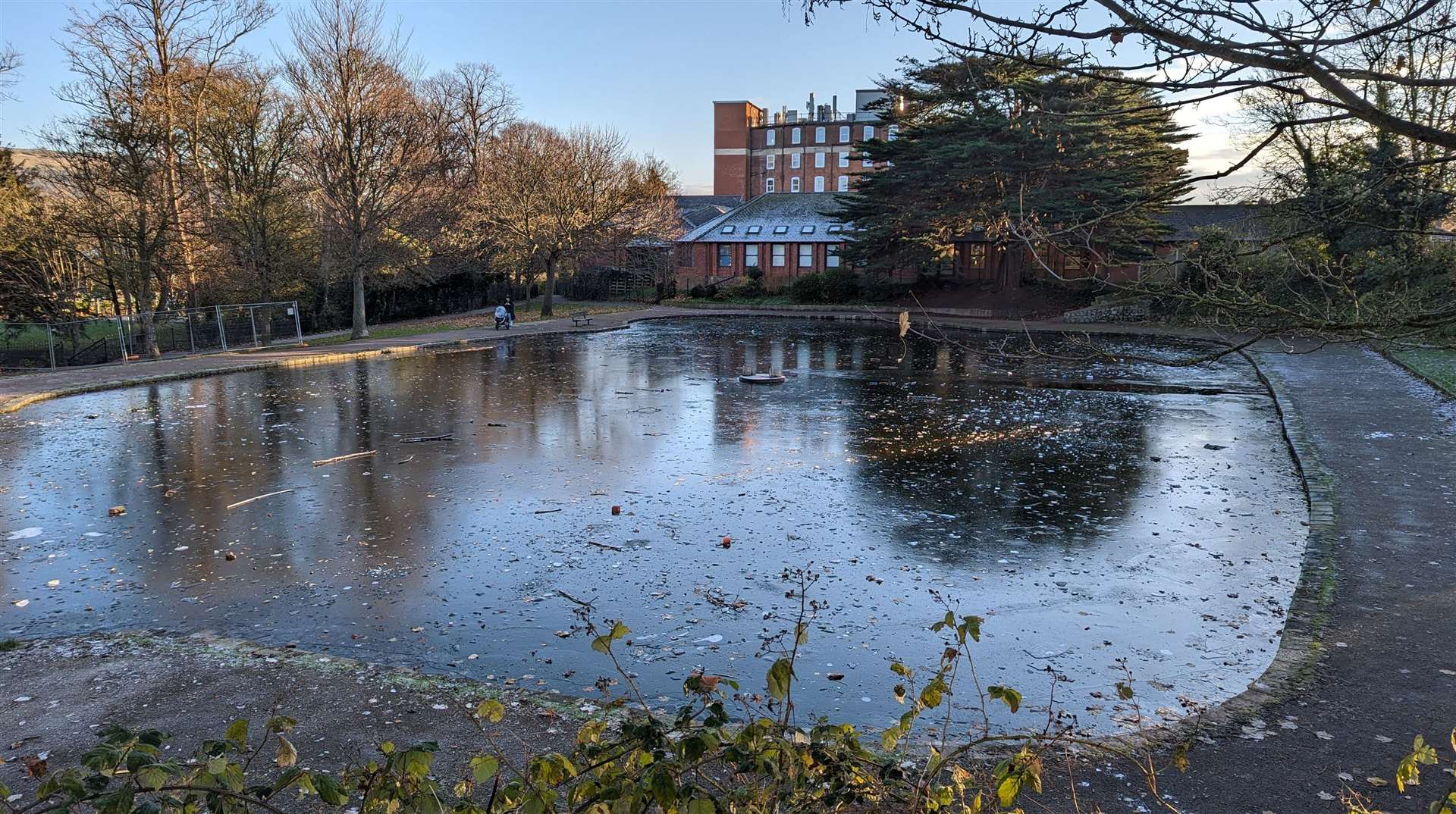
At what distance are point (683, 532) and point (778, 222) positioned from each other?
49930 millimetres

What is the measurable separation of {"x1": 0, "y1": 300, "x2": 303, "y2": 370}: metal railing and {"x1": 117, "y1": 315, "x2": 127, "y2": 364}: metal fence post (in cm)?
2

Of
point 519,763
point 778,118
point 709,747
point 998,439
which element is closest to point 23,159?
point 998,439

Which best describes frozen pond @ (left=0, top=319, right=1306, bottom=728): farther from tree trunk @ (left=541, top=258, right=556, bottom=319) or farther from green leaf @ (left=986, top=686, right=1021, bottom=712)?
tree trunk @ (left=541, top=258, right=556, bottom=319)

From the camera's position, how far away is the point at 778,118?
318ft

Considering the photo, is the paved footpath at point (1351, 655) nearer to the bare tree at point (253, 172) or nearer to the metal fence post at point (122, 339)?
the metal fence post at point (122, 339)

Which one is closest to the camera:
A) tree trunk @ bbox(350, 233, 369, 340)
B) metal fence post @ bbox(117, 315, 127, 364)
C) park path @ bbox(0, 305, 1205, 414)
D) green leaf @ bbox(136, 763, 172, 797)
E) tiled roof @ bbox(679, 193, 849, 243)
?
green leaf @ bbox(136, 763, 172, 797)

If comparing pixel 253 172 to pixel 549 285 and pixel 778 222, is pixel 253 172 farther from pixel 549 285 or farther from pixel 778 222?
pixel 778 222

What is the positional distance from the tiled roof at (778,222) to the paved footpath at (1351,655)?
43.0 meters

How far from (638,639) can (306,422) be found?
10.7 meters

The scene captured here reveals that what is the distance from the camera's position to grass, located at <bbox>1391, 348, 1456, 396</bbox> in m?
16.6

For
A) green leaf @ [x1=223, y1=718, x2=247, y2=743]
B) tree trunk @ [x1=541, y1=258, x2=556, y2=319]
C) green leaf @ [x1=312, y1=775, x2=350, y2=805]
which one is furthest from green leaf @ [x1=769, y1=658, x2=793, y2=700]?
tree trunk @ [x1=541, y1=258, x2=556, y2=319]

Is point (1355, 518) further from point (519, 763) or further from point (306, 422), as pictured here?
point (306, 422)

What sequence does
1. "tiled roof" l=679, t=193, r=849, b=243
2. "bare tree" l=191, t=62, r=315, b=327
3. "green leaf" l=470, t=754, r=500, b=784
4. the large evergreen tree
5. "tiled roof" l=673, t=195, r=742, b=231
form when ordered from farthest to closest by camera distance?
"tiled roof" l=673, t=195, r=742, b=231 < "tiled roof" l=679, t=193, r=849, b=243 < the large evergreen tree < "bare tree" l=191, t=62, r=315, b=327 < "green leaf" l=470, t=754, r=500, b=784

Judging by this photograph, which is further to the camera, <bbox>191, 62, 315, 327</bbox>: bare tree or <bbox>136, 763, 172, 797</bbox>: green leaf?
<bbox>191, 62, 315, 327</bbox>: bare tree
